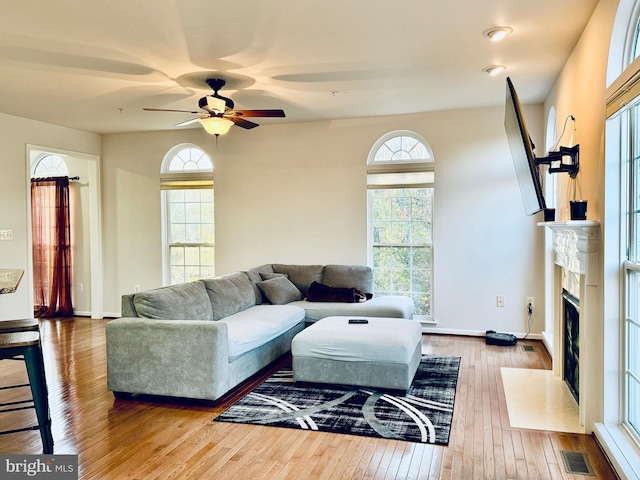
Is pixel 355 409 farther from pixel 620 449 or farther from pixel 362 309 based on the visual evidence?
pixel 362 309

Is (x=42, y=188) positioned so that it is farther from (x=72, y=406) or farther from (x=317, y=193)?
(x=72, y=406)

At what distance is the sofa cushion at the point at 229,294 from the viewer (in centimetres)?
453

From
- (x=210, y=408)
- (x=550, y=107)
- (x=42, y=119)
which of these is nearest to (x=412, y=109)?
(x=550, y=107)

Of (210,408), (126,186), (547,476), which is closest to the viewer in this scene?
(547,476)

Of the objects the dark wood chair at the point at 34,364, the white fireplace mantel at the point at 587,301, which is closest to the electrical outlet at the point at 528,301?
the white fireplace mantel at the point at 587,301

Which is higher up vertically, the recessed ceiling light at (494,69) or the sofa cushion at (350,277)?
the recessed ceiling light at (494,69)

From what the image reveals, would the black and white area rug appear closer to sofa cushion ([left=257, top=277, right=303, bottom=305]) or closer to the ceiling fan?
sofa cushion ([left=257, top=277, right=303, bottom=305])

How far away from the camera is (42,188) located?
7328 mm

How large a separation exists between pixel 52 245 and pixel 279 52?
5.32 m

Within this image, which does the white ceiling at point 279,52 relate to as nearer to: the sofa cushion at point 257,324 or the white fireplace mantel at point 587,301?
the white fireplace mantel at point 587,301

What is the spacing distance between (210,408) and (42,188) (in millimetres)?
5431

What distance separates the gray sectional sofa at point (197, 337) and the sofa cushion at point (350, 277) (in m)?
0.66

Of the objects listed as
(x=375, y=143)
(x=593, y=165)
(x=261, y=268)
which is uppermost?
(x=375, y=143)

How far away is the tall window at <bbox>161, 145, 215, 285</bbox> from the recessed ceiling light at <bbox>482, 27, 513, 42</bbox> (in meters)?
4.27
